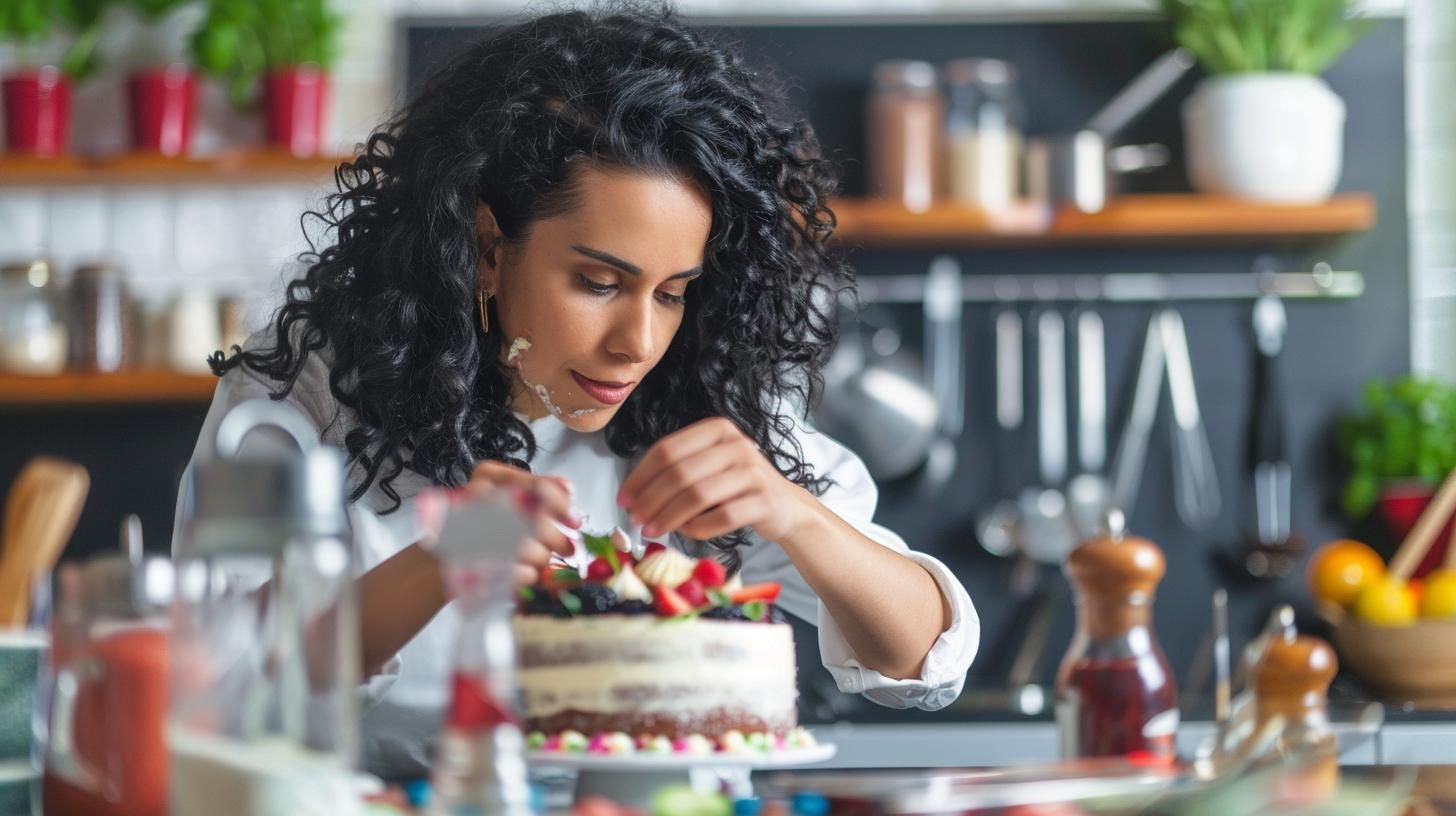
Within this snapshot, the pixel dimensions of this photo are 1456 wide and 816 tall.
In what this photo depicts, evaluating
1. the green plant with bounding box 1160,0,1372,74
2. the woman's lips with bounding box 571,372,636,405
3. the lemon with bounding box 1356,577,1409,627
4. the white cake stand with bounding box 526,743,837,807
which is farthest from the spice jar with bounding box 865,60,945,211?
the white cake stand with bounding box 526,743,837,807

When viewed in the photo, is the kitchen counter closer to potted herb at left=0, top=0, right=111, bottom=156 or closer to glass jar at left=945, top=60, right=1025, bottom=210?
glass jar at left=945, top=60, right=1025, bottom=210

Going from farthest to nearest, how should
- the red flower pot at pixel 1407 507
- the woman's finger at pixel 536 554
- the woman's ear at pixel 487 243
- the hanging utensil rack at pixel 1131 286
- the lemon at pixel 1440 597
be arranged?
the hanging utensil rack at pixel 1131 286 → the red flower pot at pixel 1407 507 → the lemon at pixel 1440 597 → the woman's ear at pixel 487 243 → the woman's finger at pixel 536 554

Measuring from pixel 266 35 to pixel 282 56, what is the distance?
6 cm

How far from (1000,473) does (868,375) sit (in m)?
A: 0.32

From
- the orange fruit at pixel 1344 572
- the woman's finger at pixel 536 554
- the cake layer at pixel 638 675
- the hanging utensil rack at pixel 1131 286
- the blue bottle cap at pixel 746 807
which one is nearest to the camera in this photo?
the blue bottle cap at pixel 746 807

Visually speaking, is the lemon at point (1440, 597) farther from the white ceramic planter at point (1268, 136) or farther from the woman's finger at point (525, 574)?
the woman's finger at point (525, 574)

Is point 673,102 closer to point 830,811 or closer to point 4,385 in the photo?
point 830,811

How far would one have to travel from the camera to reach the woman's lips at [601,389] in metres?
1.43

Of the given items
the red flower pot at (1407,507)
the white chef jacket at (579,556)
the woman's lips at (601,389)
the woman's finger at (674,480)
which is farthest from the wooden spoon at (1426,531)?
the woman's finger at (674,480)

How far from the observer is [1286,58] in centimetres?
290

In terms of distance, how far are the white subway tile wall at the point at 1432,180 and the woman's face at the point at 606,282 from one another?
203cm

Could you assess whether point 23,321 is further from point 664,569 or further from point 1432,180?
point 1432,180

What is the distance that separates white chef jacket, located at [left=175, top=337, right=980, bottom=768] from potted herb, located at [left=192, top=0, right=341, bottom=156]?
4.57ft

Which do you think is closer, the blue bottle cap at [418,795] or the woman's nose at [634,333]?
the blue bottle cap at [418,795]
